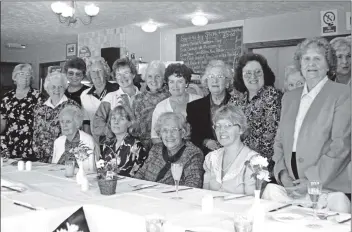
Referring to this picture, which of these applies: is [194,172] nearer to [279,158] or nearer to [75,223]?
[279,158]

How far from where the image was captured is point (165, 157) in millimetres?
2789

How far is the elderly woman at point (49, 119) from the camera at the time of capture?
11.5 feet

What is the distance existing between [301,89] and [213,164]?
635 mm

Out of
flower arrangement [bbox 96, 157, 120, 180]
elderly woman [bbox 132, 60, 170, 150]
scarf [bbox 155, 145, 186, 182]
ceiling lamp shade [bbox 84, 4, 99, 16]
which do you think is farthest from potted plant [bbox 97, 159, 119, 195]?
ceiling lamp shade [bbox 84, 4, 99, 16]

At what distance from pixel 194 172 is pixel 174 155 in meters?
0.17

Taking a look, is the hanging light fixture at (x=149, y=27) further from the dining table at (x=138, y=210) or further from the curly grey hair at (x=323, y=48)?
the dining table at (x=138, y=210)

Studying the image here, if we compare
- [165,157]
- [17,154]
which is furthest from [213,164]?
[17,154]

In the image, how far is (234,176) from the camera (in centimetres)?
239

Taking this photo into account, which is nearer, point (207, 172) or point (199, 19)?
point (207, 172)

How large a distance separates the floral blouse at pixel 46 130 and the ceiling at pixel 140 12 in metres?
1.75

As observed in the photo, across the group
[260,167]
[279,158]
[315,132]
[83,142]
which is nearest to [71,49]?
[83,142]

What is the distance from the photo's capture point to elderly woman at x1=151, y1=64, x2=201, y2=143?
133 inches

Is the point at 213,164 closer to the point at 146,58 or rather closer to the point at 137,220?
the point at 137,220

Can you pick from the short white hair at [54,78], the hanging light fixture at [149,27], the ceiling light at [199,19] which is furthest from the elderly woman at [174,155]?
the hanging light fixture at [149,27]
